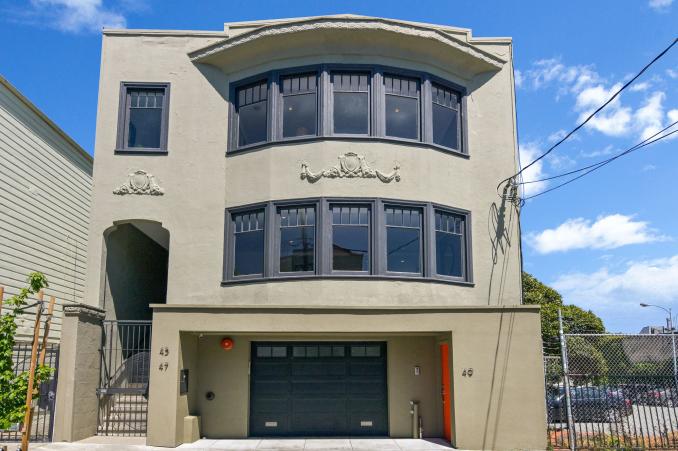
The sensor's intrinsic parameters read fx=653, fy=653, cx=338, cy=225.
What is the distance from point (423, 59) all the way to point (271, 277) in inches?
257

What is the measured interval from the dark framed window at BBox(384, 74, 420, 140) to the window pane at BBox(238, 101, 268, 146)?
305 cm

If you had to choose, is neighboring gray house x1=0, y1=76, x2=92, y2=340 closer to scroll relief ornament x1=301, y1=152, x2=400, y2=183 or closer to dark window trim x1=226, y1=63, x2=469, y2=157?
dark window trim x1=226, y1=63, x2=469, y2=157

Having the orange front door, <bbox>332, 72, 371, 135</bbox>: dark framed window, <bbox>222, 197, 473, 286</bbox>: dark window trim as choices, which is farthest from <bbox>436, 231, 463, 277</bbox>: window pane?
<bbox>332, 72, 371, 135</bbox>: dark framed window

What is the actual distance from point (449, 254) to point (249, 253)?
4831 millimetres

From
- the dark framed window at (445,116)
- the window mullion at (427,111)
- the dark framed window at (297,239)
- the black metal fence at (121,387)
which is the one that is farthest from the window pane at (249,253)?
the dark framed window at (445,116)

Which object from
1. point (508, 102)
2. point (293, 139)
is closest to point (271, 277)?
point (293, 139)

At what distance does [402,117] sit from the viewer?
16.0 m

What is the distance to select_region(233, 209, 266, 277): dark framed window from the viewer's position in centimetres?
1553

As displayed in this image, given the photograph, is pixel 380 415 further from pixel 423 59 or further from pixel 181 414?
pixel 423 59

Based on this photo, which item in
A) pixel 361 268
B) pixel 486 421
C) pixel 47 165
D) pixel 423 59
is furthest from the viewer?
pixel 47 165

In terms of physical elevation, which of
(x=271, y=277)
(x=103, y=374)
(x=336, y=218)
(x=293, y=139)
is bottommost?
(x=103, y=374)

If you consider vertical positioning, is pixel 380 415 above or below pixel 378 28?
below

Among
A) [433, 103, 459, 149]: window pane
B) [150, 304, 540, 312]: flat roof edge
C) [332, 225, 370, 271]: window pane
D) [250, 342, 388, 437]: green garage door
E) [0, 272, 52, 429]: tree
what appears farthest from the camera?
[433, 103, 459, 149]: window pane

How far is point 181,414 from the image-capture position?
14422mm
